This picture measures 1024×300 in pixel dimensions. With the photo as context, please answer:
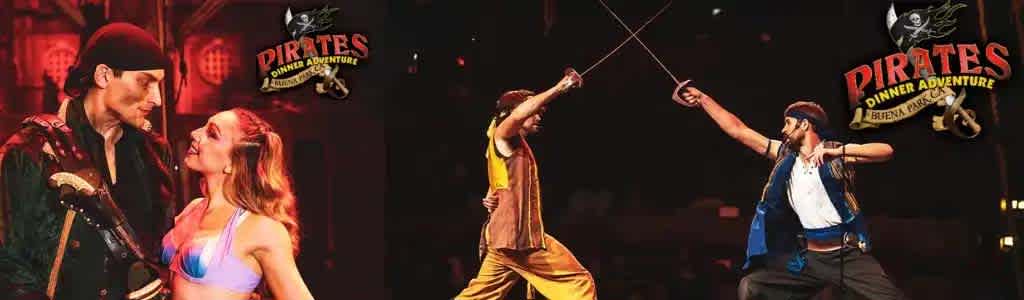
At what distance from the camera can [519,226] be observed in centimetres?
513

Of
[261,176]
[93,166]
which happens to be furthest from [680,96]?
[93,166]

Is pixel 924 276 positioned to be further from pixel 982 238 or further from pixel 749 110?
pixel 749 110

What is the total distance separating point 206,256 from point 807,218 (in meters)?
2.85

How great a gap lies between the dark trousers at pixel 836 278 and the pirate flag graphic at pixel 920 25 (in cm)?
101

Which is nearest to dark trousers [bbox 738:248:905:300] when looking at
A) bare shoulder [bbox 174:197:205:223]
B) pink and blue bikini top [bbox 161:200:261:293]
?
pink and blue bikini top [bbox 161:200:261:293]

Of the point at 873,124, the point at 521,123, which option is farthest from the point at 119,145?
the point at 873,124

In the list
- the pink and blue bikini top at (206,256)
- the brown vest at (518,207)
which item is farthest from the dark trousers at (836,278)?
the pink and blue bikini top at (206,256)

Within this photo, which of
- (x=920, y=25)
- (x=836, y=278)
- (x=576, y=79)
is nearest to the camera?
(x=836, y=278)

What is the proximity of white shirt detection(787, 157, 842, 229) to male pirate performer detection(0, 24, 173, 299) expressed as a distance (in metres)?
3.05

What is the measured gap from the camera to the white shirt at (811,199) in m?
4.97

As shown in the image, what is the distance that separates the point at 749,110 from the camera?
16.7 ft

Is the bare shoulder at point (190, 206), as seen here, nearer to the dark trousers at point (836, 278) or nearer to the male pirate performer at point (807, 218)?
the male pirate performer at point (807, 218)

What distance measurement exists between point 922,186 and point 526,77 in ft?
6.27

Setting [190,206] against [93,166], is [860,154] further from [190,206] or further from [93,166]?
[93,166]
